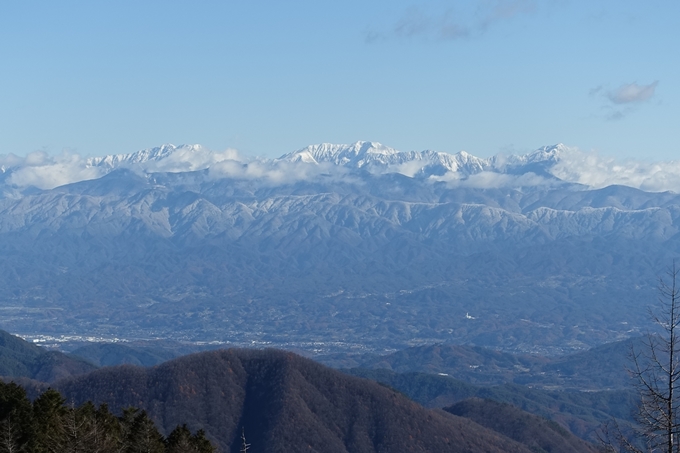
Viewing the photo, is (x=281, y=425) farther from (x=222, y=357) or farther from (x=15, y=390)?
(x=15, y=390)

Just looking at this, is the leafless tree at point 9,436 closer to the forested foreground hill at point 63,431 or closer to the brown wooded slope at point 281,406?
the forested foreground hill at point 63,431

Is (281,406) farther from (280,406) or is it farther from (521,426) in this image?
(521,426)

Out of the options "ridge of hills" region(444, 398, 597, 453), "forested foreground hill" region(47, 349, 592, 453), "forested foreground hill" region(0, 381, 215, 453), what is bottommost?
"ridge of hills" region(444, 398, 597, 453)

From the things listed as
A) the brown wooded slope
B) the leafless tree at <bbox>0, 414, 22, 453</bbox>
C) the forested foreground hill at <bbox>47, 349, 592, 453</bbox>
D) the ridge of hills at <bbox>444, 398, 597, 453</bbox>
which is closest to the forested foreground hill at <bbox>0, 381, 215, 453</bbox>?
the leafless tree at <bbox>0, 414, 22, 453</bbox>

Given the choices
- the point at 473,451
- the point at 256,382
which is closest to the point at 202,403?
the point at 256,382

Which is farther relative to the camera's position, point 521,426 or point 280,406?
point 521,426

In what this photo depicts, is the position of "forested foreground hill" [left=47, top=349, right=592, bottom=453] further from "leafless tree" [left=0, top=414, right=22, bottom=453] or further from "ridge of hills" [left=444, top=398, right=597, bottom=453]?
"leafless tree" [left=0, top=414, right=22, bottom=453]

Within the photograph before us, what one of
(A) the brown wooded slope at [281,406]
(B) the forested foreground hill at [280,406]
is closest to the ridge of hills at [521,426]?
(B) the forested foreground hill at [280,406]

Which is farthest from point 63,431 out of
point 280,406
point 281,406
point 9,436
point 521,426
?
point 521,426
